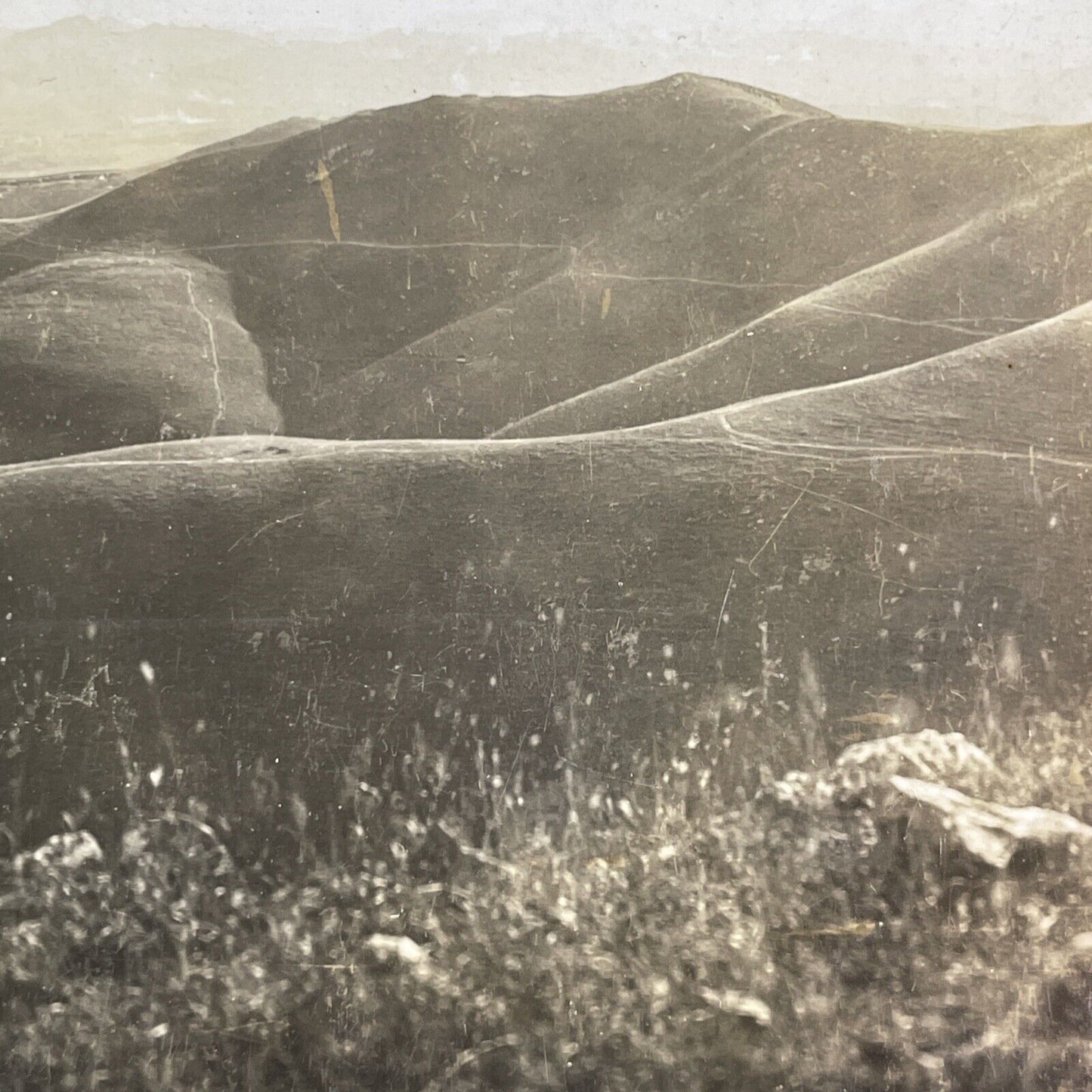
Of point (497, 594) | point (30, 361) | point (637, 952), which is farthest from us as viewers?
point (30, 361)

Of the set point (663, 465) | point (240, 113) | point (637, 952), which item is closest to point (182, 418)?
point (240, 113)

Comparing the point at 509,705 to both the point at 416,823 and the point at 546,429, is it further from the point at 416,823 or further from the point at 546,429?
the point at 546,429

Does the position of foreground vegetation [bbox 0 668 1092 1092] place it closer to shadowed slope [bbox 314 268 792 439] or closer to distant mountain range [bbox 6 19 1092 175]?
shadowed slope [bbox 314 268 792 439]

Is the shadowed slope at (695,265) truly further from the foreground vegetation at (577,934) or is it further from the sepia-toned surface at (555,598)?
the foreground vegetation at (577,934)

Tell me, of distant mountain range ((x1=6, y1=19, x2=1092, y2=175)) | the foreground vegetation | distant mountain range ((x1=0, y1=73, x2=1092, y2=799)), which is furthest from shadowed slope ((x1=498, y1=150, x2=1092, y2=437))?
the foreground vegetation

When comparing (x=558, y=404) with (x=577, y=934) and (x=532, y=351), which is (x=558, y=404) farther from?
(x=577, y=934)

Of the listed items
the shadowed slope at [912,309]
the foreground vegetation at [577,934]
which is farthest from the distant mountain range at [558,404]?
the foreground vegetation at [577,934]
